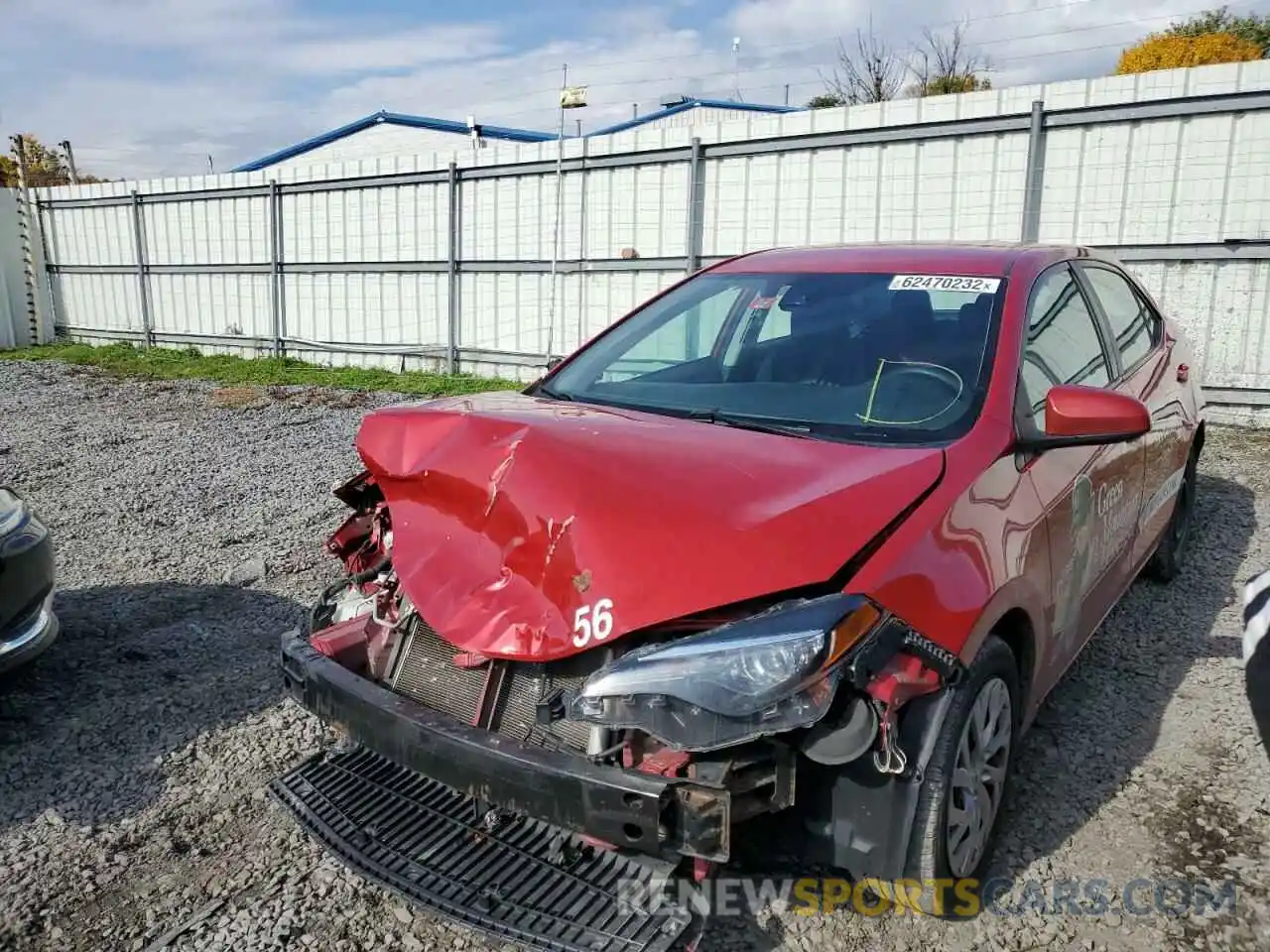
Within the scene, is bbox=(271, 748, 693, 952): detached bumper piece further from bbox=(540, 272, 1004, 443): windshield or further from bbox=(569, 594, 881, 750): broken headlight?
bbox=(540, 272, 1004, 443): windshield

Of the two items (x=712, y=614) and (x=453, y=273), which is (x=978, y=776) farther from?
(x=453, y=273)

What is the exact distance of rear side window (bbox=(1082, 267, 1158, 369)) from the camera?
378cm

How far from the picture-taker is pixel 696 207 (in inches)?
400

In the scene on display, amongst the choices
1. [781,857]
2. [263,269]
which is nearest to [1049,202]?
[781,857]

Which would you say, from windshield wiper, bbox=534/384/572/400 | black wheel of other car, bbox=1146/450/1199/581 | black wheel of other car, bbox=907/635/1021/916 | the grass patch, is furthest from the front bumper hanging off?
the grass patch

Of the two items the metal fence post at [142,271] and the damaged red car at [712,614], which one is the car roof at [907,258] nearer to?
the damaged red car at [712,614]

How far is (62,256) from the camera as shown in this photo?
17.9 metres

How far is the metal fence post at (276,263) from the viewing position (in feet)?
47.0

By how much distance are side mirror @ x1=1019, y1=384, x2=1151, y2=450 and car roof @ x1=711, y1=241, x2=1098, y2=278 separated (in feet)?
2.18

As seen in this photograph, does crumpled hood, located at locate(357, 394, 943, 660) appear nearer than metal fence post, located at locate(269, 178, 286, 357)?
Yes

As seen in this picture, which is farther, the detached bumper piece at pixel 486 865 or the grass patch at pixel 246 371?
the grass patch at pixel 246 371

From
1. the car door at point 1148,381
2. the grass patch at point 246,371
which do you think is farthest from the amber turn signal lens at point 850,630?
the grass patch at point 246,371

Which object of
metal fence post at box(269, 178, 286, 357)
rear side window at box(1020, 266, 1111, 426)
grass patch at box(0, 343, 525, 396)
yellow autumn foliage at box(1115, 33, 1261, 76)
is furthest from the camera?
yellow autumn foliage at box(1115, 33, 1261, 76)

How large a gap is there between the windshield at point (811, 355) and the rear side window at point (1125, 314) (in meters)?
0.93
